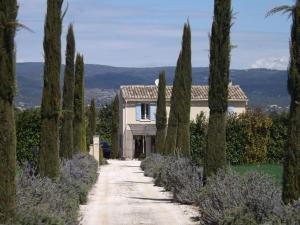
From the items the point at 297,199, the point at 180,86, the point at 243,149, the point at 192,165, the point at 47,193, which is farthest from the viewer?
the point at 243,149

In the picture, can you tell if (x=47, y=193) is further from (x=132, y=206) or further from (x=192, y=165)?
(x=192, y=165)

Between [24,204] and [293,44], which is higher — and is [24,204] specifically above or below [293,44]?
below

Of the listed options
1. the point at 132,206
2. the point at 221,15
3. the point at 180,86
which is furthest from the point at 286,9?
the point at 180,86

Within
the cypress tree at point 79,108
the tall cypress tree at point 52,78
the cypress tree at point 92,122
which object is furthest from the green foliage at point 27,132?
the cypress tree at point 92,122

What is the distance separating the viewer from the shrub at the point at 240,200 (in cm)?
1166

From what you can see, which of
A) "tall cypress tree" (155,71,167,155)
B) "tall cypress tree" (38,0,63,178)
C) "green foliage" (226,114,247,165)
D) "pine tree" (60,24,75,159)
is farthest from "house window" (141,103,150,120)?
"tall cypress tree" (38,0,63,178)

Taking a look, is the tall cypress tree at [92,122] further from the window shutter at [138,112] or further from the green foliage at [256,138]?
the green foliage at [256,138]

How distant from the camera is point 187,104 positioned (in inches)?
1206

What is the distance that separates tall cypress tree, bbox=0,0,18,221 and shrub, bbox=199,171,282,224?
377 cm

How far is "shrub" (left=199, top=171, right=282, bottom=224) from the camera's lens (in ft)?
38.3

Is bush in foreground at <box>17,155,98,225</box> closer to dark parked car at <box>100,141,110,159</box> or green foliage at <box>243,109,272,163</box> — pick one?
green foliage at <box>243,109,272,163</box>

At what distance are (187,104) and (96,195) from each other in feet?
28.8

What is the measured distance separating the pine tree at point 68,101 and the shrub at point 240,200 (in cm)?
1044

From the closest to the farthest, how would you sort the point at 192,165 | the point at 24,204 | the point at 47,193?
1. the point at 24,204
2. the point at 47,193
3. the point at 192,165
